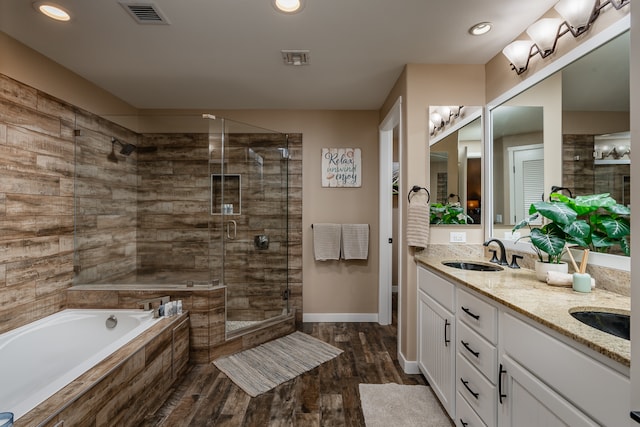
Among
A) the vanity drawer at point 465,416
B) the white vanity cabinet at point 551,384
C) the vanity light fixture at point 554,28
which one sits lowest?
the vanity drawer at point 465,416

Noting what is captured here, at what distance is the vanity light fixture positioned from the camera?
1.48 m

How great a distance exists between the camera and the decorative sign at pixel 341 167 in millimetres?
3459

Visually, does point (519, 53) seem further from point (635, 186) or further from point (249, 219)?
point (249, 219)

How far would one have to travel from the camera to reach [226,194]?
297 centimetres

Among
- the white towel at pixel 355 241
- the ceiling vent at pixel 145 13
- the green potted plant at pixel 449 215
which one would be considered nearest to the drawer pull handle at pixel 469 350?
the green potted plant at pixel 449 215

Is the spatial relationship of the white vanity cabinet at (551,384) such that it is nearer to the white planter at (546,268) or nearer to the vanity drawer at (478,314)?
the vanity drawer at (478,314)

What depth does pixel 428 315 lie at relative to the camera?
213 cm

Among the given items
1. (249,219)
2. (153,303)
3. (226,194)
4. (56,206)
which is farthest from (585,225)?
(56,206)

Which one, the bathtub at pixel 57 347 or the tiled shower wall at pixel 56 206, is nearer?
the bathtub at pixel 57 347

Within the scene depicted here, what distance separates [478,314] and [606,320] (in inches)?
18.3

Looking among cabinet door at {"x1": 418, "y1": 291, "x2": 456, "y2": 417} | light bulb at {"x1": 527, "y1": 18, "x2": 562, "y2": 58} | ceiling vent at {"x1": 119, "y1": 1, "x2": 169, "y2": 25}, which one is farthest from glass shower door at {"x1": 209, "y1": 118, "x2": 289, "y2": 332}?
light bulb at {"x1": 527, "y1": 18, "x2": 562, "y2": 58}

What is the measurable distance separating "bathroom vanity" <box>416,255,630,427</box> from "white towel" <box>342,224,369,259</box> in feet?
4.33

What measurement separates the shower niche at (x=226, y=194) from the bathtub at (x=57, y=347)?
1.09m

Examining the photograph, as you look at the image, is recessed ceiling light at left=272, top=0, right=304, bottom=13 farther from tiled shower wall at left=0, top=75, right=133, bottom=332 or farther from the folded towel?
the folded towel
